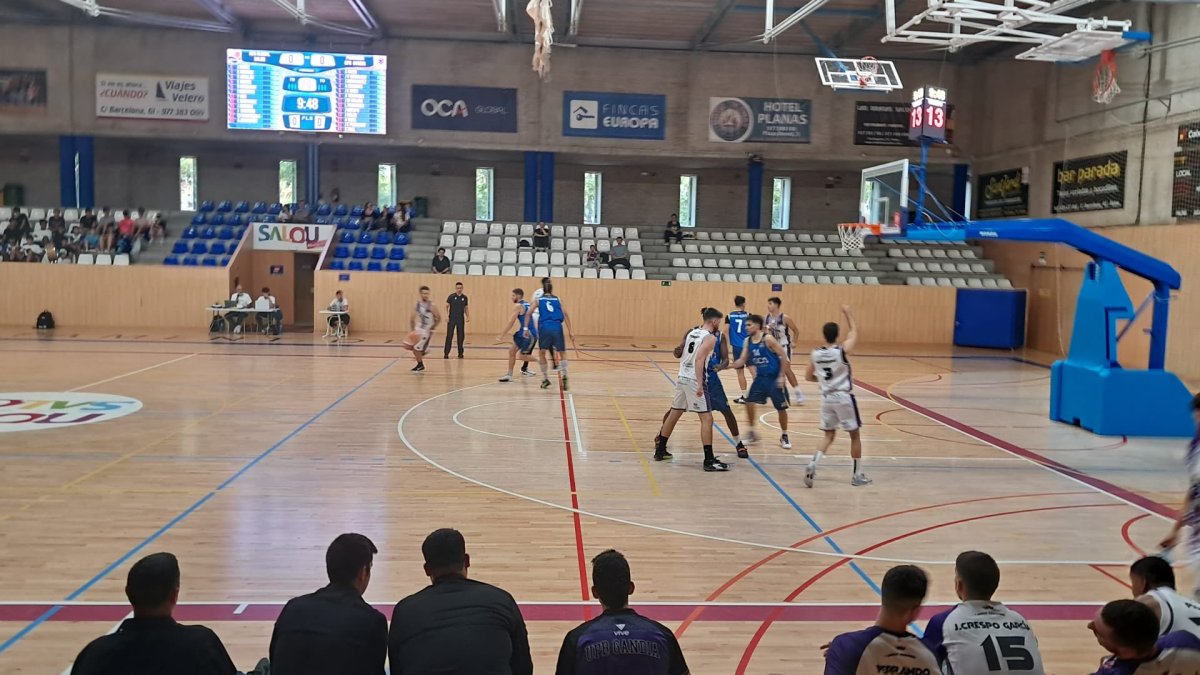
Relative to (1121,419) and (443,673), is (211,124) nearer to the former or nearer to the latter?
(1121,419)

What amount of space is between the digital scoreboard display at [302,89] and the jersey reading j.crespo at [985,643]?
26931 mm

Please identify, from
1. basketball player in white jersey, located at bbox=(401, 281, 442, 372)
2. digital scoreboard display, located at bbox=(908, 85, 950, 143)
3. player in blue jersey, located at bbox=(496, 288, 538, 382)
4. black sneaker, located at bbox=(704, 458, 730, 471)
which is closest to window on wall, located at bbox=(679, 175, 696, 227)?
basketball player in white jersey, located at bbox=(401, 281, 442, 372)

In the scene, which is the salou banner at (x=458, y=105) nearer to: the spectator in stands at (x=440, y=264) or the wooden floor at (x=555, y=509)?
the spectator in stands at (x=440, y=264)

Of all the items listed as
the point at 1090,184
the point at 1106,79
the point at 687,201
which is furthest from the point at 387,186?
the point at 1106,79

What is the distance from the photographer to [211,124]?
93.1 feet

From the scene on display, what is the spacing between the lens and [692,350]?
9.70 m

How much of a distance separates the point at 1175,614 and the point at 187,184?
33618 millimetres

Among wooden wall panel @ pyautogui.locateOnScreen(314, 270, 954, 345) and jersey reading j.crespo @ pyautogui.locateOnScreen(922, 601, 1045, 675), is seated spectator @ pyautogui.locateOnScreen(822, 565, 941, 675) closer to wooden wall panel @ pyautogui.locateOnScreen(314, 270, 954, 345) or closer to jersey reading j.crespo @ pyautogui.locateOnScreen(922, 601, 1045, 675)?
jersey reading j.crespo @ pyautogui.locateOnScreen(922, 601, 1045, 675)

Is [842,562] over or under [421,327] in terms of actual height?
under

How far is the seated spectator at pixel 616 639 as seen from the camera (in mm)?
3084

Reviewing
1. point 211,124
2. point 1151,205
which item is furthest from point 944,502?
point 211,124

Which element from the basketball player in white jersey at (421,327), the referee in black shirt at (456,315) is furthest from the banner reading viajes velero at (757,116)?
the basketball player in white jersey at (421,327)

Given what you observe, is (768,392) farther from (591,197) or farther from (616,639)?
(591,197)

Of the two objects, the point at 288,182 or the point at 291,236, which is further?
the point at 288,182
